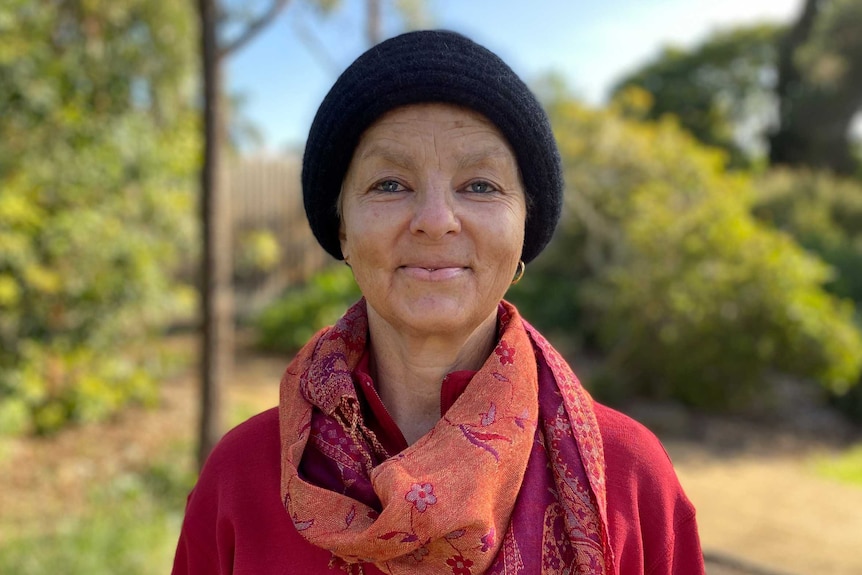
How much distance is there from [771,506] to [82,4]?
709 centimetres

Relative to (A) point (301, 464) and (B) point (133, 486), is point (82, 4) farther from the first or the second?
(A) point (301, 464)

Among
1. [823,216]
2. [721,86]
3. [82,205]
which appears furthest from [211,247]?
[721,86]

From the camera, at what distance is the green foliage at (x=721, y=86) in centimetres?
2452

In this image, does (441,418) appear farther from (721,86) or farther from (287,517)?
(721,86)

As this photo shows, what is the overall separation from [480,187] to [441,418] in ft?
1.50

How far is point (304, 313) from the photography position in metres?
10.4

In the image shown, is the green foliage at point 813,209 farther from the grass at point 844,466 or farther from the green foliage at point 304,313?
the green foliage at point 304,313

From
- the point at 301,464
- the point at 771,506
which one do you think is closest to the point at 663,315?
the point at 771,506

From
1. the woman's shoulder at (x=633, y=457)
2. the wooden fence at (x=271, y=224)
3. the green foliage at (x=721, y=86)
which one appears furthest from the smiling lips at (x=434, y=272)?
the green foliage at (x=721, y=86)

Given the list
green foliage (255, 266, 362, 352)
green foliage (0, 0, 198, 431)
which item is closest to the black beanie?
green foliage (0, 0, 198, 431)

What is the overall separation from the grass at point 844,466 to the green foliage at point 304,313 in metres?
5.72

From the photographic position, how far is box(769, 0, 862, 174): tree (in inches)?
756

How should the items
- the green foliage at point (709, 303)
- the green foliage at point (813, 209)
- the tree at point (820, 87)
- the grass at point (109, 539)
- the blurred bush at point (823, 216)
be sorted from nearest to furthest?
the grass at point (109, 539), the green foliage at point (709, 303), the blurred bush at point (823, 216), the green foliage at point (813, 209), the tree at point (820, 87)

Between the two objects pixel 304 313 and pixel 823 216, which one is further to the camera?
pixel 823 216
